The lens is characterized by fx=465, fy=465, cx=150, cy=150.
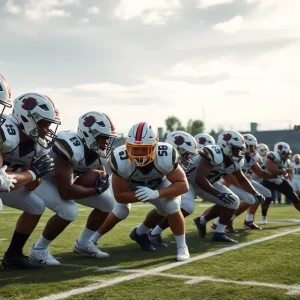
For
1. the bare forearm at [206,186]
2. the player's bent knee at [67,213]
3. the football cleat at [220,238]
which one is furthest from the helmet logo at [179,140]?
the player's bent knee at [67,213]

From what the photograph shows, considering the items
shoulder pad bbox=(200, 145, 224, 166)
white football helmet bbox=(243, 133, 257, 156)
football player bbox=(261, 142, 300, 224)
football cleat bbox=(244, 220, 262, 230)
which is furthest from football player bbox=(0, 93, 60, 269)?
football player bbox=(261, 142, 300, 224)

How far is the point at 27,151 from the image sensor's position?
418cm

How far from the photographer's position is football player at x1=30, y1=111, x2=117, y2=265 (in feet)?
15.0

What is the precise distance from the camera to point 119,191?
4.91m

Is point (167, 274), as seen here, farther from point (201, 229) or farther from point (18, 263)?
point (201, 229)

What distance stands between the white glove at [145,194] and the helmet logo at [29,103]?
1348mm

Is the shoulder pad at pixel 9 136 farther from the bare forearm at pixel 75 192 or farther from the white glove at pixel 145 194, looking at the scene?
the white glove at pixel 145 194

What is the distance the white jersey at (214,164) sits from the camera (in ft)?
20.7

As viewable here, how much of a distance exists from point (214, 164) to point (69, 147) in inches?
97.1

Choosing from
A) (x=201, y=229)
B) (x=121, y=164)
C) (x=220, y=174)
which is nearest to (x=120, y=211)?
(x=121, y=164)

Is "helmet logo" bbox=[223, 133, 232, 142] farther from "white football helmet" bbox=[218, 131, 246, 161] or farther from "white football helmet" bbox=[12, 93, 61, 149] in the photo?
"white football helmet" bbox=[12, 93, 61, 149]

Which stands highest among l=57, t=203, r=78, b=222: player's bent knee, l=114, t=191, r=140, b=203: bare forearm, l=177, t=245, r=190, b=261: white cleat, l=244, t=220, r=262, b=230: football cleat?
l=114, t=191, r=140, b=203: bare forearm

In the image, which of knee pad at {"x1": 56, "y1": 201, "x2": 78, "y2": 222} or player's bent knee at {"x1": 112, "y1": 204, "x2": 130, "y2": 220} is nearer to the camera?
knee pad at {"x1": 56, "y1": 201, "x2": 78, "y2": 222}

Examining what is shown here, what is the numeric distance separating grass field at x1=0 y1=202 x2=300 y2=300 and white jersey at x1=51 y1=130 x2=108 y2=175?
0.99 meters
